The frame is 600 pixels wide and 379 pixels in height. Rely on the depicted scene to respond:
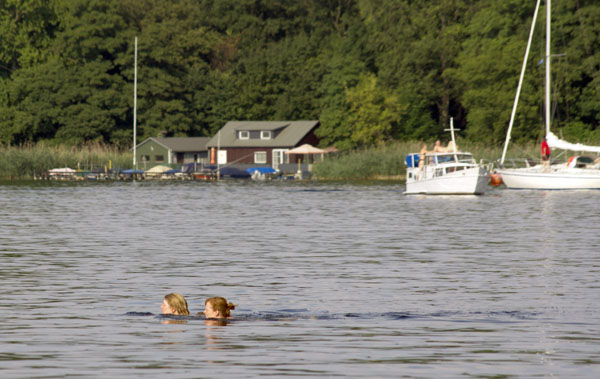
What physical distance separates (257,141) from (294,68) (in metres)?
10.6

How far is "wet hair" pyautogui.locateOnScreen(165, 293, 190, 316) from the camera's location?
60.8 ft

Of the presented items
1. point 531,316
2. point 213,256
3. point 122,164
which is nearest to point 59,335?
point 531,316

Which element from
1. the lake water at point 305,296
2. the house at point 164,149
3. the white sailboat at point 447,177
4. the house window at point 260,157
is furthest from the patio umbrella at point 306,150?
the lake water at point 305,296

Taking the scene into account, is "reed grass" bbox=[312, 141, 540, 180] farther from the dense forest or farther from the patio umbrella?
the patio umbrella

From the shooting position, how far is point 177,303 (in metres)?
18.6

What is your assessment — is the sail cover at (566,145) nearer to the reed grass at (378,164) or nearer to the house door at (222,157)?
the reed grass at (378,164)

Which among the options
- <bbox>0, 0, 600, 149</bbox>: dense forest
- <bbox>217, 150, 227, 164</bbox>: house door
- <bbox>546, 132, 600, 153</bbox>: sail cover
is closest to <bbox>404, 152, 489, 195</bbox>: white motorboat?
<bbox>546, 132, 600, 153</bbox>: sail cover

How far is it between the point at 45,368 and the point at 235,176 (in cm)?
11018

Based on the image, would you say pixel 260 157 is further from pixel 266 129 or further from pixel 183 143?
pixel 183 143

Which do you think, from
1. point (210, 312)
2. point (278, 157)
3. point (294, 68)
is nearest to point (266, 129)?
point (278, 157)

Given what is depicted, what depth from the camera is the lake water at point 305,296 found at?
49.6 ft

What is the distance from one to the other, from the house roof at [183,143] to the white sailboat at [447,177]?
217 feet

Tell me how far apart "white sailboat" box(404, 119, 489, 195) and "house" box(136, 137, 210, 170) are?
64.7 meters

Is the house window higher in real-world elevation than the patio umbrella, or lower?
lower
